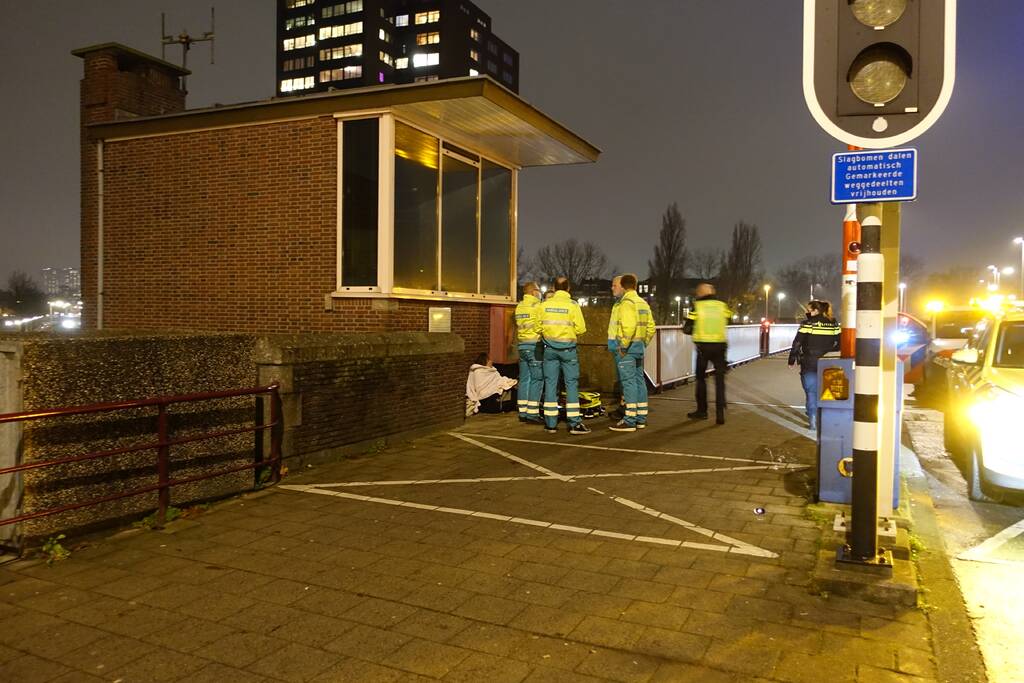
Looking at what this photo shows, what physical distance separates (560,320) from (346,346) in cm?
298

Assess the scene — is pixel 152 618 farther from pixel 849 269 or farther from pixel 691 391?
pixel 691 391

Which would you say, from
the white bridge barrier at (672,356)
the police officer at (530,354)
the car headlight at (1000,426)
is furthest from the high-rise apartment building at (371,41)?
the car headlight at (1000,426)

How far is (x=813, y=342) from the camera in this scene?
10055 millimetres

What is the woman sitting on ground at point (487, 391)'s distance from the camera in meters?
11.1

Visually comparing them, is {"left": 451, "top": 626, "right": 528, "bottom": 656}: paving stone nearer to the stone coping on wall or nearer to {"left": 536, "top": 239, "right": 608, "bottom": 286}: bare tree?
the stone coping on wall

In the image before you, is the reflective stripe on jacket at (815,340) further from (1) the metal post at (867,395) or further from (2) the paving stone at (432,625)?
(2) the paving stone at (432,625)

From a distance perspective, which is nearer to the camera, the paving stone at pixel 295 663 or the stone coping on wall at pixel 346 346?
the paving stone at pixel 295 663

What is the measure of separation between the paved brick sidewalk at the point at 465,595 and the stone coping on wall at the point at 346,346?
119cm

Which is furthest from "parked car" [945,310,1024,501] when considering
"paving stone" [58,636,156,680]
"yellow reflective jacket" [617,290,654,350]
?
"paving stone" [58,636,156,680]

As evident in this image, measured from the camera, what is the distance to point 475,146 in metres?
12.2

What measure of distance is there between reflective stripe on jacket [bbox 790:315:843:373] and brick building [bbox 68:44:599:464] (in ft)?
15.2

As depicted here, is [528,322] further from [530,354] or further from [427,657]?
[427,657]

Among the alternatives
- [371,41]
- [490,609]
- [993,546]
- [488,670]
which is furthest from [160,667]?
[371,41]

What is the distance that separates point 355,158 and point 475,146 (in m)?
2.44
